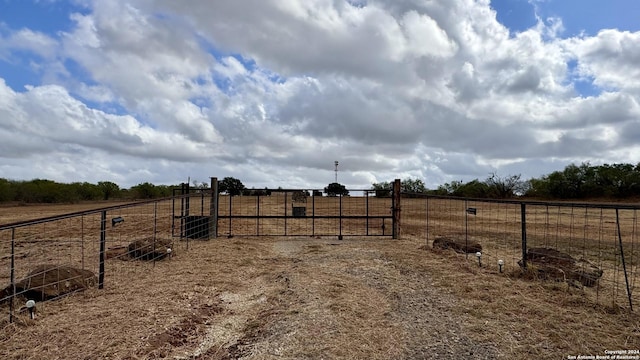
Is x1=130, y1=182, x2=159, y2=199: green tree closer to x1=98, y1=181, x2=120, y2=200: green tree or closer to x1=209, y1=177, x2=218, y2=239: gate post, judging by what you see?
x1=98, y1=181, x2=120, y2=200: green tree

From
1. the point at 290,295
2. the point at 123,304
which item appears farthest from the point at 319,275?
the point at 123,304

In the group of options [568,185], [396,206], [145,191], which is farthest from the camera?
[145,191]

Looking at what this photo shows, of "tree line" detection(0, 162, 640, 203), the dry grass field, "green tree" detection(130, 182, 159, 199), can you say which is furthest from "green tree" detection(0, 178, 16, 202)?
the dry grass field

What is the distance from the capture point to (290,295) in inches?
231

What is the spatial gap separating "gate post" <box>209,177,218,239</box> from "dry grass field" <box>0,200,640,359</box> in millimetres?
4190

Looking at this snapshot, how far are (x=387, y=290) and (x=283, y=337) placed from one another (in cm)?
238

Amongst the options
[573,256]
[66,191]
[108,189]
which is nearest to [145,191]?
[108,189]

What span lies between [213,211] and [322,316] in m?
8.69

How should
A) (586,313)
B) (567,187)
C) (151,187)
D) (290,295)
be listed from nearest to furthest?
1. (586,313)
2. (290,295)
3. (567,187)
4. (151,187)

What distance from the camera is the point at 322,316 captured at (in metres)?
4.82

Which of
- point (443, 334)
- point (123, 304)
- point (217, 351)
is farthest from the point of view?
point (123, 304)

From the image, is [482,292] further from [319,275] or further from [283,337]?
[283,337]

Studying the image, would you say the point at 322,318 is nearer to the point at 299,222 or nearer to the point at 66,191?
the point at 299,222

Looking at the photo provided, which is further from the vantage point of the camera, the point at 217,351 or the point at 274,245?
the point at 274,245
